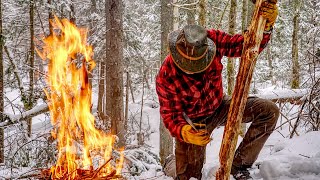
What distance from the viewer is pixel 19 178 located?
3.72m

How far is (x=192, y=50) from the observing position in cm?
319

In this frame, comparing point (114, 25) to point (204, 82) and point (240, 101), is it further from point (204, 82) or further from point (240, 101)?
point (240, 101)

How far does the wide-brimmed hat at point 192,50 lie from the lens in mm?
3201

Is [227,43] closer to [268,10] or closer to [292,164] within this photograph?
[268,10]

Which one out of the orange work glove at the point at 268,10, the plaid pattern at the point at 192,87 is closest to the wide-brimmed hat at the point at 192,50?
the plaid pattern at the point at 192,87

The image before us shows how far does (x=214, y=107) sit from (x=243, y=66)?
121 centimetres

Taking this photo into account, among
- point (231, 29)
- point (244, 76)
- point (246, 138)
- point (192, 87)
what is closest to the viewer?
point (244, 76)

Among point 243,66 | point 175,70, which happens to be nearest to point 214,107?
point 175,70

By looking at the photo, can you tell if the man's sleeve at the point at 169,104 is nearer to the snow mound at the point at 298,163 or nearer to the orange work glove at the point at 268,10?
the snow mound at the point at 298,163

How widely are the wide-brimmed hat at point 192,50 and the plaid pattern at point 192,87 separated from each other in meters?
0.27

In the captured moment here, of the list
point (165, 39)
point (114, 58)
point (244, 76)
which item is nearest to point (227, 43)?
point (244, 76)

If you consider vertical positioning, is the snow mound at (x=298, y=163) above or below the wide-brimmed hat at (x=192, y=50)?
below

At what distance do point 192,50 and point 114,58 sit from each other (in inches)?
153

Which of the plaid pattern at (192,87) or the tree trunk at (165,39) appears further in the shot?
the tree trunk at (165,39)
